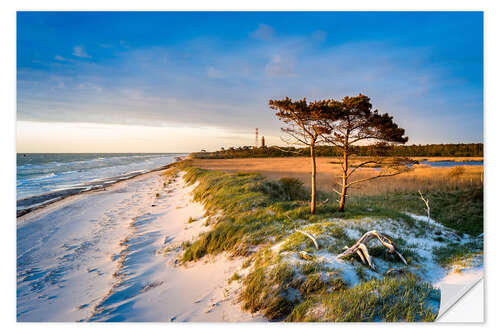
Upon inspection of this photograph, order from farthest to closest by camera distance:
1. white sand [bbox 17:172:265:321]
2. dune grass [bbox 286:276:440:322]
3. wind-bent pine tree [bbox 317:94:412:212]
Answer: wind-bent pine tree [bbox 317:94:412:212]
white sand [bbox 17:172:265:321]
dune grass [bbox 286:276:440:322]

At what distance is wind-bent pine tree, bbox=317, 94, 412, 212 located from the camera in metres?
5.94

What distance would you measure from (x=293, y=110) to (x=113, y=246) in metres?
7.18

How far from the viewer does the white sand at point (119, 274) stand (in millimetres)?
4039

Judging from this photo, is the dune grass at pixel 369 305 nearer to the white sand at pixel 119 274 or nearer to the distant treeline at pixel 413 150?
the white sand at pixel 119 274

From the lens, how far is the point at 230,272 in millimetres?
4562

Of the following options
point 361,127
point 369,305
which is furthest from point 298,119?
point 369,305

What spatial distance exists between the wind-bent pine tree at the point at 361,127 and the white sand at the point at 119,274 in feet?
14.8

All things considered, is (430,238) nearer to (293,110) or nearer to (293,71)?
(293,110)

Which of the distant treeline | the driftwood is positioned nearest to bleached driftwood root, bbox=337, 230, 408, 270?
the driftwood

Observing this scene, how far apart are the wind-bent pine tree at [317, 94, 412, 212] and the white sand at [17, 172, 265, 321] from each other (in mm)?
4502

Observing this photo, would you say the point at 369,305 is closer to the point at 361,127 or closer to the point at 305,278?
the point at 305,278

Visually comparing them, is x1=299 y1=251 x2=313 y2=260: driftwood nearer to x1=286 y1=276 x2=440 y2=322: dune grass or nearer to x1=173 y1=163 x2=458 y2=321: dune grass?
x1=173 y1=163 x2=458 y2=321: dune grass

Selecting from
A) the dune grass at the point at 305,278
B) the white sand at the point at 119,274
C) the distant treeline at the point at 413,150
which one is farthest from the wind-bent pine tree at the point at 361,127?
the white sand at the point at 119,274

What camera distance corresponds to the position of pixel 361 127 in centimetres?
646
